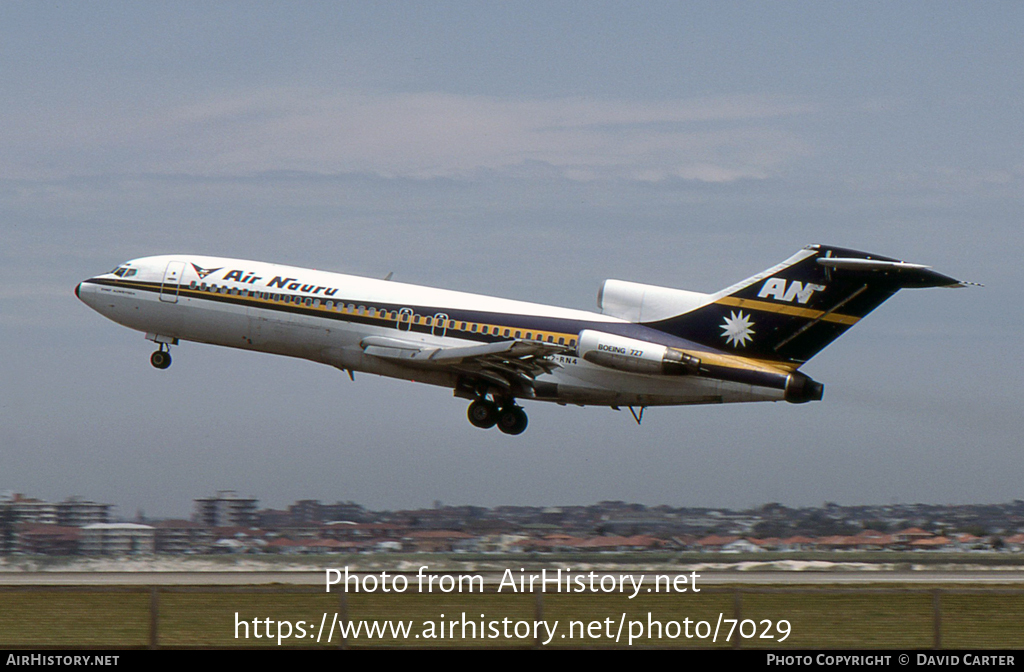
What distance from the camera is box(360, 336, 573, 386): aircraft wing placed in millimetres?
37594

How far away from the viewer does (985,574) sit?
39.3 meters

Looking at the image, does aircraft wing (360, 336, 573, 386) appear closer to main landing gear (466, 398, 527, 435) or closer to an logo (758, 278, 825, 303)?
main landing gear (466, 398, 527, 435)

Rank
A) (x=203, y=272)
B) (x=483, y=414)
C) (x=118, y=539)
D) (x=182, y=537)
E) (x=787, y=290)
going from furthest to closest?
(x=182, y=537), (x=118, y=539), (x=203, y=272), (x=483, y=414), (x=787, y=290)

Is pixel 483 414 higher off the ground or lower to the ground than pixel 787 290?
lower

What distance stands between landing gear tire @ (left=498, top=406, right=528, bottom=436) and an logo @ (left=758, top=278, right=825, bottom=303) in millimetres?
8550

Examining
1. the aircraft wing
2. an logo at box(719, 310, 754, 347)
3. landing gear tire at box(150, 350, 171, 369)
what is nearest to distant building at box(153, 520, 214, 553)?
landing gear tire at box(150, 350, 171, 369)

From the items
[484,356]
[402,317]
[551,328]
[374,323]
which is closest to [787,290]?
[551,328]

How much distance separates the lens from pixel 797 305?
3841 cm

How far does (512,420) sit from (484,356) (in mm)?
3915

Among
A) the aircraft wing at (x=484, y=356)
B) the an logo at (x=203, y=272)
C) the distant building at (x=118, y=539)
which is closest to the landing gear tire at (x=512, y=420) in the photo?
the aircraft wing at (x=484, y=356)

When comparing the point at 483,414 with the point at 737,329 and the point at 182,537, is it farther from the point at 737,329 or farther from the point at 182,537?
the point at 182,537

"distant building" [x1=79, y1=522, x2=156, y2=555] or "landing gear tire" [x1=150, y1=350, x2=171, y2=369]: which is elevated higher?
"landing gear tire" [x1=150, y1=350, x2=171, y2=369]

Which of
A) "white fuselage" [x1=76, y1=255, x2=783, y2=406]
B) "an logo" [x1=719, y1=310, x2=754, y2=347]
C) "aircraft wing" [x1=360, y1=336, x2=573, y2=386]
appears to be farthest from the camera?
"white fuselage" [x1=76, y1=255, x2=783, y2=406]
